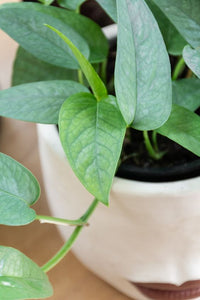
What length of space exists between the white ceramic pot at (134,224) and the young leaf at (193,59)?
70 mm

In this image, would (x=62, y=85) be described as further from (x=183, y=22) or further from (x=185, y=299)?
(x=185, y=299)

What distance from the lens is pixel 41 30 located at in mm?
304

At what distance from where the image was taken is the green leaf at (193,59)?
24 cm

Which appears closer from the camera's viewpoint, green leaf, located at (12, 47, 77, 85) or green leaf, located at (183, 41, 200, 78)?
green leaf, located at (183, 41, 200, 78)

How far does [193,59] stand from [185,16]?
1.3 inches

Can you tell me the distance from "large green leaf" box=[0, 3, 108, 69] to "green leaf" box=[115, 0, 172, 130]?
7cm

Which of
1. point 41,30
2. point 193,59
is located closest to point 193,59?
point 193,59

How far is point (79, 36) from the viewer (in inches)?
12.1

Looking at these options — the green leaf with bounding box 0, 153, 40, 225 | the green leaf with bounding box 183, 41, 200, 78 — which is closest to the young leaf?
the green leaf with bounding box 183, 41, 200, 78

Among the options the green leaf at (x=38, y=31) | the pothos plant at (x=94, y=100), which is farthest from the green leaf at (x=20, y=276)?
the green leaf at (x=38, y=31)

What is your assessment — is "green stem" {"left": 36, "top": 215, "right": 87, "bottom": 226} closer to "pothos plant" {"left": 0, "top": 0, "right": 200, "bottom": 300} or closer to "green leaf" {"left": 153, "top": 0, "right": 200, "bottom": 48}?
"pothos plant" {"left": 0, "top": 0, "right": 200, "bottom": 300}

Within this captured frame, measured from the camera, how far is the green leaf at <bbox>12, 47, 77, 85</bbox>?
0.36 metres

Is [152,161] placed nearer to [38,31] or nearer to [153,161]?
[153,161]

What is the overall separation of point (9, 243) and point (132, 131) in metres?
0.19
